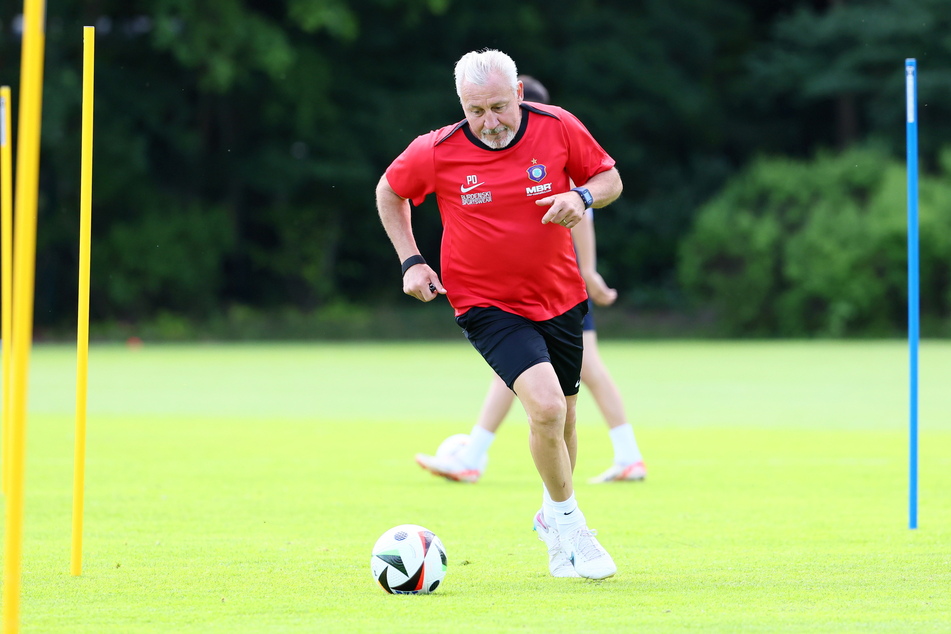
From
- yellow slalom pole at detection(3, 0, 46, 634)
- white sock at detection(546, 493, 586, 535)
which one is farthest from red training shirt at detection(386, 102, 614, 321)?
yellow slalom pole at detection(3, 0, 46, 634)

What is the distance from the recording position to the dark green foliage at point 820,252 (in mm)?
32125

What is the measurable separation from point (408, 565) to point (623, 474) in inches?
152

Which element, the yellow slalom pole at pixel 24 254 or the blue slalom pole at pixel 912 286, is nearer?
the yellow slalom pole at pixel 24 254

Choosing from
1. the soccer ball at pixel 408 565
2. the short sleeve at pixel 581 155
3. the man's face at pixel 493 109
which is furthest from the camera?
the short sleeve at pixel 581 155

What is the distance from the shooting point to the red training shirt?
5645mm

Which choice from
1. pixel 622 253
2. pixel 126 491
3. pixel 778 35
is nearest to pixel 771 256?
pixel 622 253

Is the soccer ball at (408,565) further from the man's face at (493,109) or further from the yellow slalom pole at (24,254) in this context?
the yellow slalom pole at (24,254)

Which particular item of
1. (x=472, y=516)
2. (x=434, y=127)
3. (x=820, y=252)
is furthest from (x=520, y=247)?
(x=434, y=127)

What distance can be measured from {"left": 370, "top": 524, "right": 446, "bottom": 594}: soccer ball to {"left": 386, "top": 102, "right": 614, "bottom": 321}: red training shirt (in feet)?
3.61

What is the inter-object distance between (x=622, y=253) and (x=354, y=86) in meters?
9.31

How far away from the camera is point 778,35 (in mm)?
40375

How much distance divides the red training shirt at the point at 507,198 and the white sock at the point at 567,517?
2.62 ft

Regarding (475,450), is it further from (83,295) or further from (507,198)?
(83,295)

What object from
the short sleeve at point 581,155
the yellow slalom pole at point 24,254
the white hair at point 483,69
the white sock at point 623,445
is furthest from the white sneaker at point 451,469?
the yellow slalom pole at point 24,254
